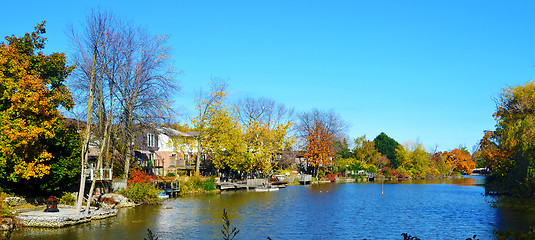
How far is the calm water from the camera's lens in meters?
29.3

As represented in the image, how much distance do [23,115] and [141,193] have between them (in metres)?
15.8

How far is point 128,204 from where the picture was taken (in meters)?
42.2

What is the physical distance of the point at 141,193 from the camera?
44406mm

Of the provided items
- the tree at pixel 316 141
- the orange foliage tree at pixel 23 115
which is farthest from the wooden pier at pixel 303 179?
the orange foliage tree at pixel 23 115

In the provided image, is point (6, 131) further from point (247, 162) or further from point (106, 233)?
point (247, 162)

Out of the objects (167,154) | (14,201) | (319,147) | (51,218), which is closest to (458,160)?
(319,147)

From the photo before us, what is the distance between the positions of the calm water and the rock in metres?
4.33

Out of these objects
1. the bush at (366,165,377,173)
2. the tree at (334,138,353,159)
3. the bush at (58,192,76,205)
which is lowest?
the bush at (58,192,76,205)

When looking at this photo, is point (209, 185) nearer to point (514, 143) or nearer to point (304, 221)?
point (304, 221)

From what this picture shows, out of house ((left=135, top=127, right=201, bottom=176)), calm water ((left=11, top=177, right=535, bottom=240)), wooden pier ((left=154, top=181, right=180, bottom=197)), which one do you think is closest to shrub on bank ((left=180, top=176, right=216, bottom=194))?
wooden pier ((left=154, top=181, right=180, bottom=197))

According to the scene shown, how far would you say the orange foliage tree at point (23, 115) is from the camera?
30.4m

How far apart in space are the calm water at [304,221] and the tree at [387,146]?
76568 mm

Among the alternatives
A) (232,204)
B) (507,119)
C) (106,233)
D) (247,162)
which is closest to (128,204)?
(232,204)

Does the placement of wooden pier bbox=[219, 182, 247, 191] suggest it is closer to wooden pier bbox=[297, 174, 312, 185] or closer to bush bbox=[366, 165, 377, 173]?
wooden pier bbox=[297, 174, 312, 185]
